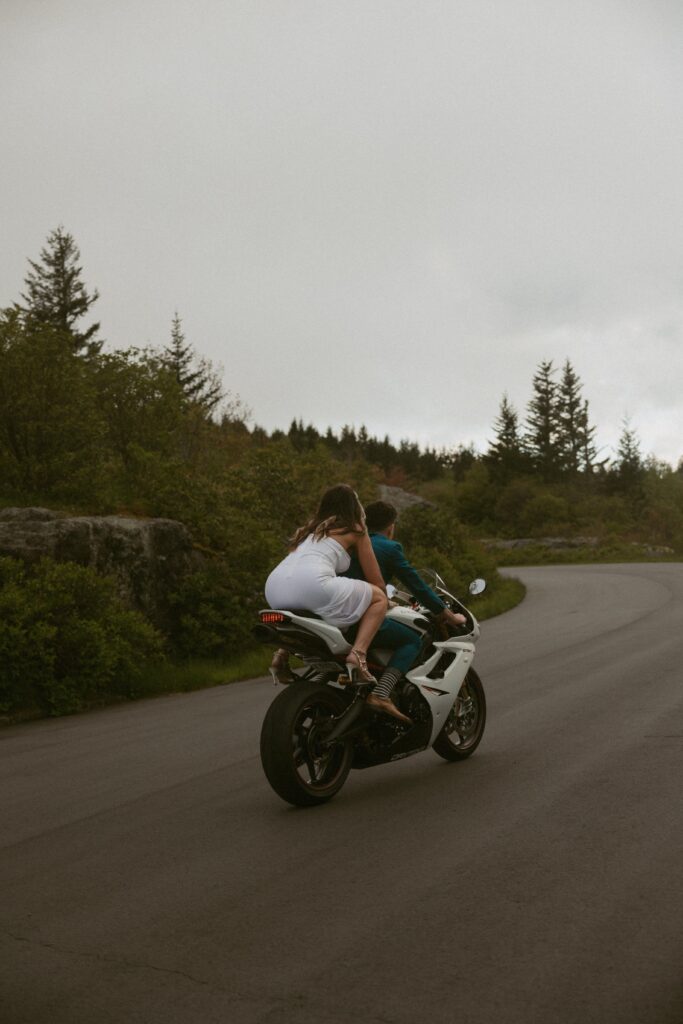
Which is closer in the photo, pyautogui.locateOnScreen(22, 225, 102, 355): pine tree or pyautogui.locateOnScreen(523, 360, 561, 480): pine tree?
pyautogui.locateOnScreen(22, 225, 102, 355): pine tree

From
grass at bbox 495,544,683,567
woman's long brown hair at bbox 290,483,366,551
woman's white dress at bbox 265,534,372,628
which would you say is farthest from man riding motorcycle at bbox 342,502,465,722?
grass at bbox 495,544,683,567

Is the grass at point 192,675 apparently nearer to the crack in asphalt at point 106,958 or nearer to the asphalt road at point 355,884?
the asphalt road at point 355,884

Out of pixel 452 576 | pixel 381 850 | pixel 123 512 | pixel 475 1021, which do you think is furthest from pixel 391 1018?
pixel 452 576

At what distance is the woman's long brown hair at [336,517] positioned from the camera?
6.09 meters

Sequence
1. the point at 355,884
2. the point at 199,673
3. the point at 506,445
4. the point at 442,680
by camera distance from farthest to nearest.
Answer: the point at 506,445 < the point at 199,673 < the point at 442,680 < the point at 355,884

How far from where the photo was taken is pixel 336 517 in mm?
6129

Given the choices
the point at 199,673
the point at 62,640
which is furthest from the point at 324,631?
the point at 199,673

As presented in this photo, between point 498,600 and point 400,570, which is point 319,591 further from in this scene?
point 498,600

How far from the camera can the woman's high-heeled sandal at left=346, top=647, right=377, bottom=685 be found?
5719mm

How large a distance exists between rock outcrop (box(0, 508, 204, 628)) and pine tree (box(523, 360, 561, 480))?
3059 inches

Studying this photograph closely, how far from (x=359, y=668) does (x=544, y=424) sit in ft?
308

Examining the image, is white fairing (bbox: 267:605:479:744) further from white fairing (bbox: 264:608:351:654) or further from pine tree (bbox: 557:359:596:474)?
pine tree (bbox: 557:359:596:474)

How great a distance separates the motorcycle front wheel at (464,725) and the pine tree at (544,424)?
83.7m

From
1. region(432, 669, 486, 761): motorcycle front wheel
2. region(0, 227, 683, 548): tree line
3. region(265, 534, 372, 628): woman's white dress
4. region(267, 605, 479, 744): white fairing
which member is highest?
region(0, 227, 683, 548): tree line
